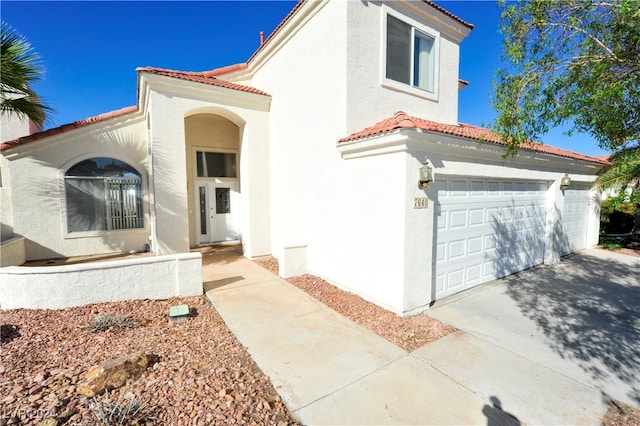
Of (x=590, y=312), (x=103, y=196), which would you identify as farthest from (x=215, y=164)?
(x=590, y=312)

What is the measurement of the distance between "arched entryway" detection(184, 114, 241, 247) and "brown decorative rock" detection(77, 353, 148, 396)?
807 centimetres

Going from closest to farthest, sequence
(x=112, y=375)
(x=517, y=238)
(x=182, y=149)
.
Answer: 1. (x=112, y=375)
2. (x=517, y=238)
3. (x=182, y=149)

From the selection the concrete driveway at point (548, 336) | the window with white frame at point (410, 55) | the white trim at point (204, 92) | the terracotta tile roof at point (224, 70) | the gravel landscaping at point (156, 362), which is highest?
the terracotta tile roof at point (224, 70)

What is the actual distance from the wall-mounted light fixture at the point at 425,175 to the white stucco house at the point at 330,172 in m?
0.04

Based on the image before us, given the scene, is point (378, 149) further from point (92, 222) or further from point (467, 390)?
point (92, 222)

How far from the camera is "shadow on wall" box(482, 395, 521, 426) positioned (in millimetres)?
2965

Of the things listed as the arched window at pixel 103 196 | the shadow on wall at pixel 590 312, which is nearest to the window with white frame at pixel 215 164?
the arched window at pixel 103 196

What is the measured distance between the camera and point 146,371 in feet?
11.7

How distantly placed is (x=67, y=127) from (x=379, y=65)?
32.1 feet

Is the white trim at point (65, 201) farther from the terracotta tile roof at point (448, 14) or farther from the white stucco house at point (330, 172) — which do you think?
the terracotta tile roof at point (448, 14)

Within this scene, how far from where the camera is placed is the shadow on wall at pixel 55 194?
8.70 metres

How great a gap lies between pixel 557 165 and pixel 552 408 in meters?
8.51

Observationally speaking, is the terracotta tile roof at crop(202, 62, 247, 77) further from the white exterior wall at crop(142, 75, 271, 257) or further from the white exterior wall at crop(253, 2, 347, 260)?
the white exterior wall at crop(142, 75, 271, 257)

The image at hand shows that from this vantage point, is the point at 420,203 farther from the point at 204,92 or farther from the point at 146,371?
the point at 204,92
